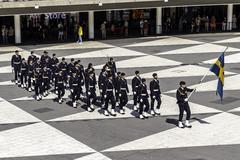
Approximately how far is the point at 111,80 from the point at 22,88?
22.8 feet

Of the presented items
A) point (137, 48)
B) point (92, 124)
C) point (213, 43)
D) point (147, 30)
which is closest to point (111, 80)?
point (92, 124)

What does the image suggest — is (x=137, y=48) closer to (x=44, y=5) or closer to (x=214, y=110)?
(x=44, y=5)

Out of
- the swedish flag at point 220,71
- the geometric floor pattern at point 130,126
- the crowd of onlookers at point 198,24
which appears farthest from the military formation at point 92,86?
the crowd of onlookers at point 198,24

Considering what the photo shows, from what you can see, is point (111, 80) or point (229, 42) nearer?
point (111, 80)

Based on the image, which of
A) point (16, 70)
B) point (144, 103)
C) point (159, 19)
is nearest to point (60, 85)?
point (144, 103)

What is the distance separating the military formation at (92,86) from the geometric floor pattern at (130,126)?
1.29 ft

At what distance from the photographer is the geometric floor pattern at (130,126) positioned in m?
18.0

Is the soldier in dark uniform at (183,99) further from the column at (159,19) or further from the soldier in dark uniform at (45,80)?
the column at (159,19)

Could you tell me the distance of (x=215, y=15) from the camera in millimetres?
47531

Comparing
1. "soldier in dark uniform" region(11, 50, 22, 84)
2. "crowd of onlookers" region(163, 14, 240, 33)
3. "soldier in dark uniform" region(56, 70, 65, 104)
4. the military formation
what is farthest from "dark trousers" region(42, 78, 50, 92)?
"crowd of onlookers" region(163, 14, 240, 33)

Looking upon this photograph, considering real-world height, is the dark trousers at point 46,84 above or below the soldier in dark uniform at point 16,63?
below

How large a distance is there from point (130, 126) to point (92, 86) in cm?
308

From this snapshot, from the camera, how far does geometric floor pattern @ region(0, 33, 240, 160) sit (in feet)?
59.1

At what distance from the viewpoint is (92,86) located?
22.8m
